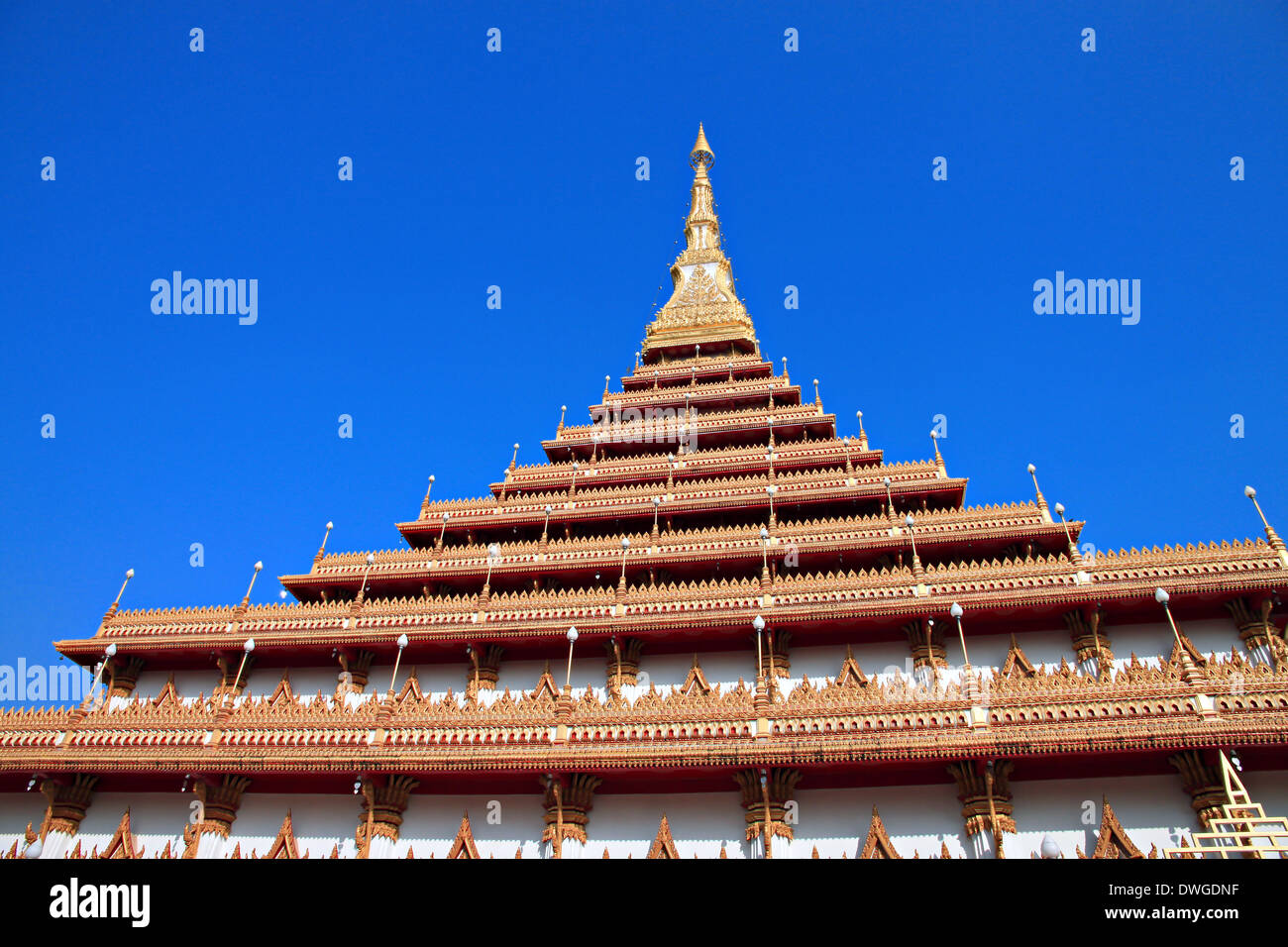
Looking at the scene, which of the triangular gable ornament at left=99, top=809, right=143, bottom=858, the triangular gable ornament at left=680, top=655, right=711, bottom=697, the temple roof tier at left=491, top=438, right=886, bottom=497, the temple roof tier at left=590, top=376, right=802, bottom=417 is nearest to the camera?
the triangular gable ornament at left=99, top=809, right=143, bottom=858

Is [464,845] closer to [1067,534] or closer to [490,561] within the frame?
[490,561]

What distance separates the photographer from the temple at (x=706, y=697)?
16516mm

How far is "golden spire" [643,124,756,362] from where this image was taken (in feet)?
144

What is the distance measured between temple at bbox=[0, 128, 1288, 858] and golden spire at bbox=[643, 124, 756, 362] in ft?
53.1

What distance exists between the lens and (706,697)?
19234 mm

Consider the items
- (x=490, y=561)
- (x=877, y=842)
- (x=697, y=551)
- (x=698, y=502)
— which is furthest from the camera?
(x=698, y=502)

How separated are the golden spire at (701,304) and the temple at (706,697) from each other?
16.2 meters

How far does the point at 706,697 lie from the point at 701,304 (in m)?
31.0

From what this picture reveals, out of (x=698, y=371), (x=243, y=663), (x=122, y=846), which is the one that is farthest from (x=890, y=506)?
(x=122, y=846)

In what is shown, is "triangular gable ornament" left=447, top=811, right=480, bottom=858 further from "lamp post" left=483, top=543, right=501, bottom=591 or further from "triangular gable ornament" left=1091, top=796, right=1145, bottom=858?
"triangular gable ornament" left=1091, top=796, right=1145, bottom=858

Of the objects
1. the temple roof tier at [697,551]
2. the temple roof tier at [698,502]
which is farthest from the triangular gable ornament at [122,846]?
the temple roof tier at [698,502]

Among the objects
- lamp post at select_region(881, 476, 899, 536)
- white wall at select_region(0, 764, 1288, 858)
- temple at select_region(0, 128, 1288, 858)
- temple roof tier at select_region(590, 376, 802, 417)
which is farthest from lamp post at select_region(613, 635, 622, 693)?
temple roof tier at select_region(590, 376, 802, 417)
